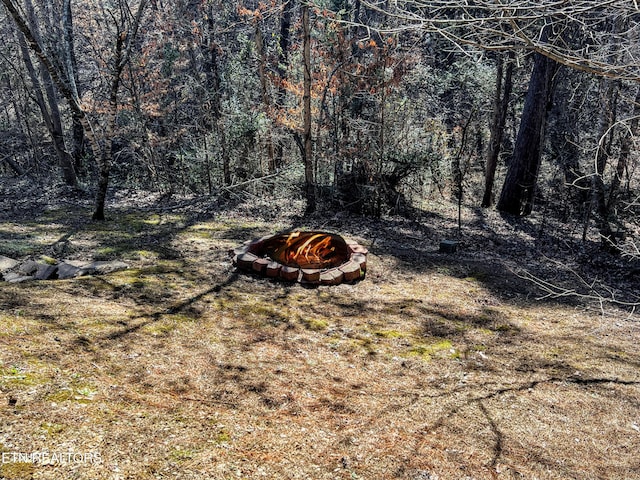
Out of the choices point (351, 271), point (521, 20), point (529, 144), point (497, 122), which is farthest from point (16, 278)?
point (497, 122)

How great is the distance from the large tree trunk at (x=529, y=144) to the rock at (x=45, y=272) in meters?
9.63

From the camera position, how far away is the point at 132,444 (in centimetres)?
189

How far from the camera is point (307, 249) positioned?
19.4 feet

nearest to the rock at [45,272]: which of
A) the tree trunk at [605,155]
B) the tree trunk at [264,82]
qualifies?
the tree trunk at [264,82]

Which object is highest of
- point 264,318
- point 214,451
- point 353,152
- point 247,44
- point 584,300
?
point 247,44

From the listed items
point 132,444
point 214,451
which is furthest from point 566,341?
point 132,444

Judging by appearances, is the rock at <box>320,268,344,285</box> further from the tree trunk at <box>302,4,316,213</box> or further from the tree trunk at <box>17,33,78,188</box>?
the tree trunk at <box>17,33,78,188</box>

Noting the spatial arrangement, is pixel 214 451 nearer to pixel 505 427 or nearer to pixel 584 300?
pixel 505 427

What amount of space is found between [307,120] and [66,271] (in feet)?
18.8

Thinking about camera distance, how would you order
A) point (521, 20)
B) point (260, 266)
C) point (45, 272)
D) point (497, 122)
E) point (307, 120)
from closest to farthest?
point (521, 20) < point (45, 272) < point (260, 266) < point (307, 120) < point (497, 122)

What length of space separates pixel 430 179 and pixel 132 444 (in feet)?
37.6

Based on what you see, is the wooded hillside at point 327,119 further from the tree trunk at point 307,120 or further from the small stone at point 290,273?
the small stone at point 290,273

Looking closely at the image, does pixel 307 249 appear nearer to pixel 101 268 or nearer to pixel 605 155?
pixel 101 268

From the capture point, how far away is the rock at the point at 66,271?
15.2 ft
